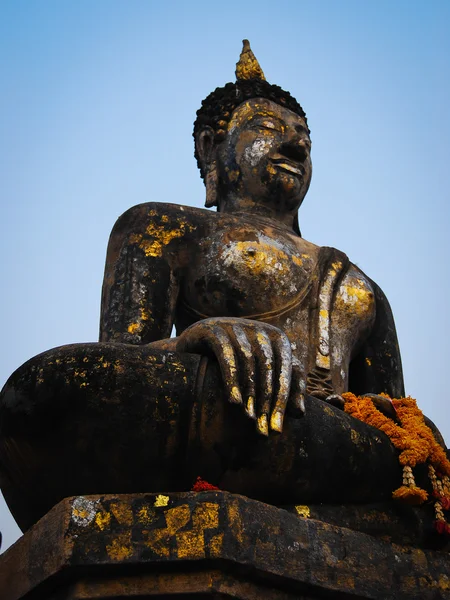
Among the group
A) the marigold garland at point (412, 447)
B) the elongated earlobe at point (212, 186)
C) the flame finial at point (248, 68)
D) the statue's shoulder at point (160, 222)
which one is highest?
the flame finial at point (248, 68)

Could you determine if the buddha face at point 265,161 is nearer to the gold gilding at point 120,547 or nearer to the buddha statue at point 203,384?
the buddha statue at point 203,384

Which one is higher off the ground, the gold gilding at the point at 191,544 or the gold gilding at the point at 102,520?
the gold gilding at the point at 102,520

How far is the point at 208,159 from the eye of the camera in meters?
7.52

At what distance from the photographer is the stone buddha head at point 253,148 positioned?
711cm

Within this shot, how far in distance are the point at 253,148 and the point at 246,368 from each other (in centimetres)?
279

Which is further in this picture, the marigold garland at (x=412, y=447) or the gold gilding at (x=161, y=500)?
the marigold garland at (x=412, y=447)

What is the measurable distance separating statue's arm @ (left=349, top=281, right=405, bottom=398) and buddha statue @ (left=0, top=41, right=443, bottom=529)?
1.5 inches

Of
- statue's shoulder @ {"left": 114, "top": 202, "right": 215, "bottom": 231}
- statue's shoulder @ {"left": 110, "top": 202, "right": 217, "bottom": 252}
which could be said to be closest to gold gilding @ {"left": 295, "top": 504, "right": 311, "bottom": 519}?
statue's shoulder @ {"left": 110, "top": 202, "right": 217, "bottom": 252}

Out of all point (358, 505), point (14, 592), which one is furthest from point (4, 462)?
point (358, 505)

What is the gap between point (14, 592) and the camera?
4453 millimetres

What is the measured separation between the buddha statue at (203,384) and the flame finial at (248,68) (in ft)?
5.18

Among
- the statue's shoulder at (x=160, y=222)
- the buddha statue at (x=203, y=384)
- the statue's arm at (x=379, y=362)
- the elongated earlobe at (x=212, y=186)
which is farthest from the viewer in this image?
the elongated earlobe at (x=212, y=186)

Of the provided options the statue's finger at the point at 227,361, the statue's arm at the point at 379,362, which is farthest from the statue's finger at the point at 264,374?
the statue's arm at the point at 379,362

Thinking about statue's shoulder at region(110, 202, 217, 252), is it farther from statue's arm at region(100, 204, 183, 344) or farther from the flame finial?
the flame finial
